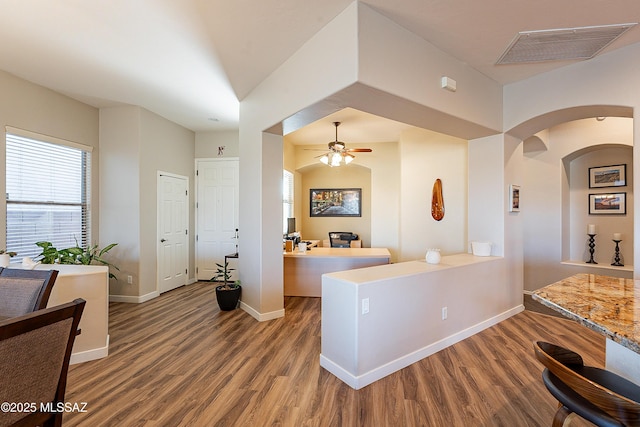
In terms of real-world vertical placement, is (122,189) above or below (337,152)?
below

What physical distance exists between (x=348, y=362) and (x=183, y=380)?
137 cm

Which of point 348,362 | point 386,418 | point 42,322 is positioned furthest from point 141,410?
point 386,418

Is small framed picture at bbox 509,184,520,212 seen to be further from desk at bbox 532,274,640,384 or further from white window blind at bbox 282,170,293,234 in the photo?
white window blind at bbox 282,170,293,234

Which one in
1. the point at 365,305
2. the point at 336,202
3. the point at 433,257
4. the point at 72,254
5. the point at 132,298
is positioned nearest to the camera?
the point at 365,305

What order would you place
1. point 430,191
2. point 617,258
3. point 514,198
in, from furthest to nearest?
point 430,191
point 617,258
point 514,198

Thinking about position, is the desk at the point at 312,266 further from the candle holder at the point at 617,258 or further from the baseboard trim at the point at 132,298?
the candle holder at the point at 617,258

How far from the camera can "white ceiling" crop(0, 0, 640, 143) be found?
7.25 feet

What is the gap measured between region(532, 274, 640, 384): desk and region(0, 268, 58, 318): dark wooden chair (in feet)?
8.63

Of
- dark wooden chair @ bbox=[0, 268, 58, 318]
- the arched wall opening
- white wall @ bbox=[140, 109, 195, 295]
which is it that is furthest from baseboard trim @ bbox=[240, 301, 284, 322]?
the arched wall opening

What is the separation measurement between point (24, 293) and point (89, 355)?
1507mm

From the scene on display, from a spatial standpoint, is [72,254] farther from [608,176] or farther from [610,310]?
[608,176]

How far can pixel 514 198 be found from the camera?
3680 mm

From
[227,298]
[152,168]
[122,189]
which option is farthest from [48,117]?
[227,298]

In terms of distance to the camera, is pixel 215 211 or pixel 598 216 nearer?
pixel 598 216
